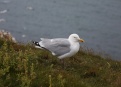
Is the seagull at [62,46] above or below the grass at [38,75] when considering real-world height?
below

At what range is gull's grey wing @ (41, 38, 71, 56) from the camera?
10951mm

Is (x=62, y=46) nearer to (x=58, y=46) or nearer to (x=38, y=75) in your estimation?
(x=58, y=46)

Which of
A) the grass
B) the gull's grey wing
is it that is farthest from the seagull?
the grass

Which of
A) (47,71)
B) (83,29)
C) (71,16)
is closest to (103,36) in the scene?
(83,29)

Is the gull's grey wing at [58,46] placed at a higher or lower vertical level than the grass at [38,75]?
lower

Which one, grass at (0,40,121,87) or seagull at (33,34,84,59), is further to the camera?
seagull at (33,34,84,59)

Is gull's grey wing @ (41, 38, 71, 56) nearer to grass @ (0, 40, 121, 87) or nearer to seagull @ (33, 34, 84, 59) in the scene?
seagull @ (33, 34, 84, 59)

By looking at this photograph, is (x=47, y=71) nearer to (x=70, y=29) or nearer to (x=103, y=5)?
(x=70, y=29)

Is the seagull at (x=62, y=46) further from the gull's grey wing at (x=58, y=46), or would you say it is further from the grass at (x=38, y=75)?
the grass at (x=38, y=75)

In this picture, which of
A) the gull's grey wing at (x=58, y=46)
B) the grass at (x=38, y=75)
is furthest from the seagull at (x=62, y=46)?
the grass at (x=38, y=75)

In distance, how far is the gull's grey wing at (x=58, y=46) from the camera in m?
11.0

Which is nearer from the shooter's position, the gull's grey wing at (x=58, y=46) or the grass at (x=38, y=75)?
the grass at (x=38, y=75)

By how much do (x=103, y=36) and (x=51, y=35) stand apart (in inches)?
263

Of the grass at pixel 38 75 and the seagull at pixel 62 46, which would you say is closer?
the grass at pixel 38 75
